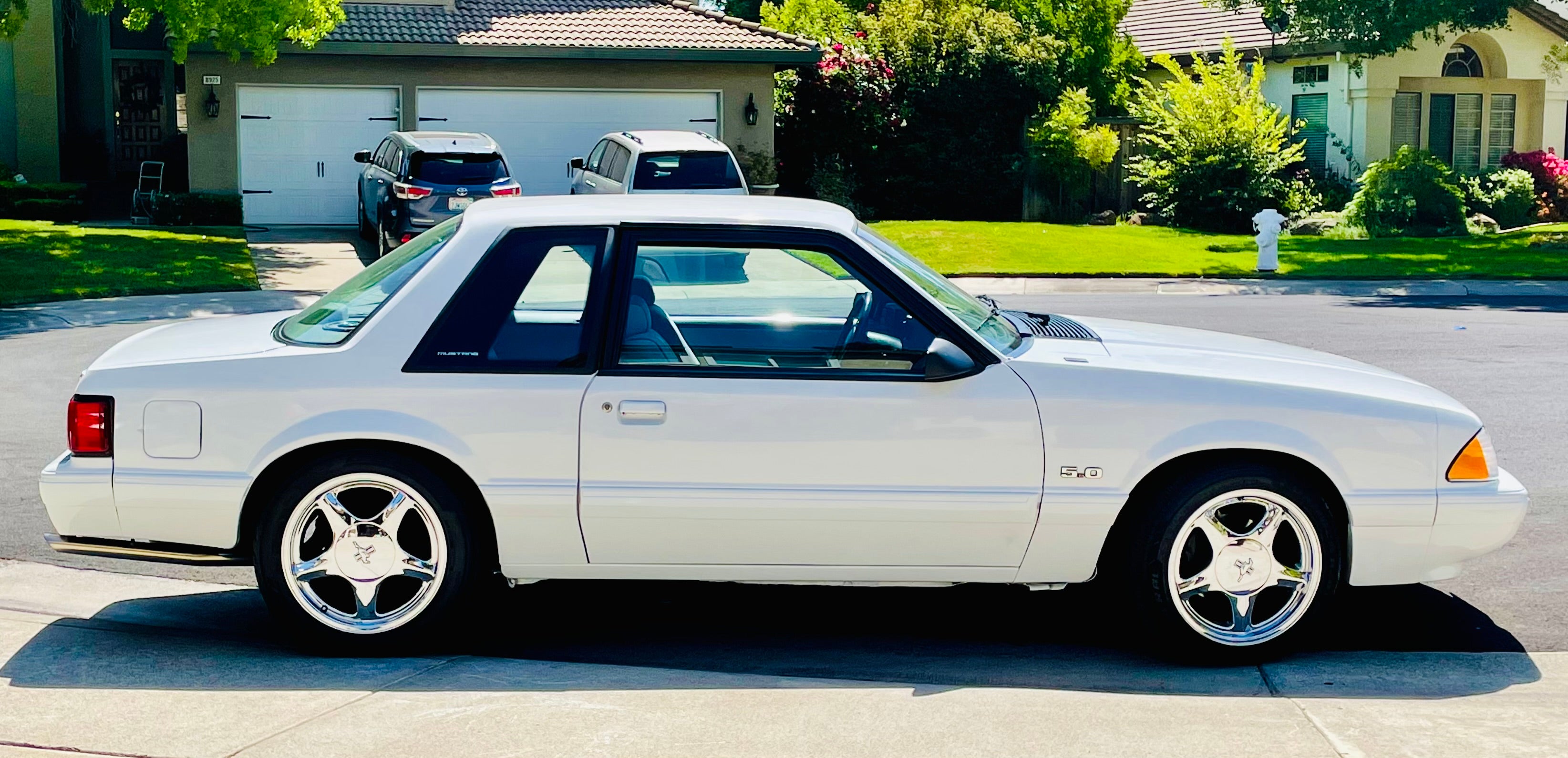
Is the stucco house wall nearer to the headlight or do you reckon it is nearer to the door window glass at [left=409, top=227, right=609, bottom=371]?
the door window glass at [left=409, top=227, right=609, bottom=371]

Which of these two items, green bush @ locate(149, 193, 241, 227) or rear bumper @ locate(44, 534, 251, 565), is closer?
rear bumper @ locate(44, 534, 251, 565)

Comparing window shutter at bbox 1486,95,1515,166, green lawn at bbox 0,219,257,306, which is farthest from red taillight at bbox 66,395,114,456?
window shutter at bbox 1486,95,1515,166

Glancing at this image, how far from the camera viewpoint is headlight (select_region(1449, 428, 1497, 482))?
5.57 m

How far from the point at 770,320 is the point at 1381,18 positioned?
21.6m

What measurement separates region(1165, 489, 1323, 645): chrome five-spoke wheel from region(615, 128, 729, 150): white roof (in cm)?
1576

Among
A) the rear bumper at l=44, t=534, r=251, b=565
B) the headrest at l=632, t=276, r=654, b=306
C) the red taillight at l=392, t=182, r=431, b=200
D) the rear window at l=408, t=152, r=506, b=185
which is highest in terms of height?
the rear window at l=408, t=152, r=506, b=185

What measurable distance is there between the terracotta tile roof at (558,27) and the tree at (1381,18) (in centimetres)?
773

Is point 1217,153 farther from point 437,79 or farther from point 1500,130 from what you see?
point 437,79

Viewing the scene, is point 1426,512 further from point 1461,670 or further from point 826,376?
point 826,376

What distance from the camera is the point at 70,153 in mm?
28203

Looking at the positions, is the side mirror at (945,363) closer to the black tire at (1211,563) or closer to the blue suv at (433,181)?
the black tire at (1211,563)

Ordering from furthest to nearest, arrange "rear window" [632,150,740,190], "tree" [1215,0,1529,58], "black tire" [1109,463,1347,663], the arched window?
1. the arched window
2. "tree" [1215,0,1529,58]
3. "rear window" [632,150,740,190]
4. "black tire" [1109,463,1347,663]

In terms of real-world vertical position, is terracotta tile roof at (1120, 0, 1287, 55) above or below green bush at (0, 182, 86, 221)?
above

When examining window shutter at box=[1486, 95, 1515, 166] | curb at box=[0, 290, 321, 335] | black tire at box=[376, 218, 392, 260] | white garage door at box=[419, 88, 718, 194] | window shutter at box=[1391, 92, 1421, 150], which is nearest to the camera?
curb at box=[0, 290, 321, 335]
